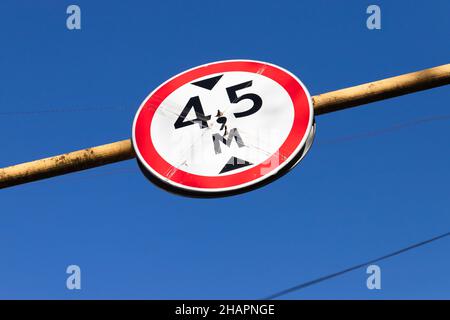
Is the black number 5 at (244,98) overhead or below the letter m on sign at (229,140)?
overhead

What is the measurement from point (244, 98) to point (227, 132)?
1.16 ft

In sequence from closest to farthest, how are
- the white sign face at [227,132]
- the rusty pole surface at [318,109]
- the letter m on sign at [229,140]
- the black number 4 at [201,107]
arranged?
the rusty pole surface at [318,109] → the white sign face at [227,132] → the letter m on sign at [229,140] → the black number 4 at [201,107]

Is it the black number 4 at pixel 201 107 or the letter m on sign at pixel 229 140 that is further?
the black number 4 at pixel 201 107

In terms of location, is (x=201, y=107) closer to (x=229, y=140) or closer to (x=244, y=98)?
(x=244, y=98)

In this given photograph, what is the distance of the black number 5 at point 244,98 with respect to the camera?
3.74 m

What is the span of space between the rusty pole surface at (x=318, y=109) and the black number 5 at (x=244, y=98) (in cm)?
54

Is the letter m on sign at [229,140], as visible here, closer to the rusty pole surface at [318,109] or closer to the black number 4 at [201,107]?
the black number 4 at [201,107]

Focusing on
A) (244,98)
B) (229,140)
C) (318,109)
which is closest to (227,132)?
(229,140)

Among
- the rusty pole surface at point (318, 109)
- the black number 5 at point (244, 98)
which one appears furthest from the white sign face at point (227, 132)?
the rusty pole surface at point (318, 109)

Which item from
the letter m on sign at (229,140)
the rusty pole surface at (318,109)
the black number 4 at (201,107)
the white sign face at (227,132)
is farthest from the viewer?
the black number 4 at (201,107)

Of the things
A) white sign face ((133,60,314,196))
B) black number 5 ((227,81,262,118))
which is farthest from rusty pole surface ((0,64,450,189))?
black number 5 ((227,81,262,118))

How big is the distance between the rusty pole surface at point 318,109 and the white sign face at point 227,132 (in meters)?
0.31
